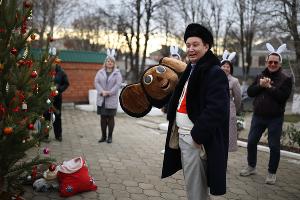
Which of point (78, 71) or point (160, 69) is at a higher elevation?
point (160, 69)

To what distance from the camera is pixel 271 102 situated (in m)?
5.51

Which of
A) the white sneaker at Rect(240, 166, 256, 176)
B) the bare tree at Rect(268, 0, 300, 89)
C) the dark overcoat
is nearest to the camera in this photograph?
the dark overcoat

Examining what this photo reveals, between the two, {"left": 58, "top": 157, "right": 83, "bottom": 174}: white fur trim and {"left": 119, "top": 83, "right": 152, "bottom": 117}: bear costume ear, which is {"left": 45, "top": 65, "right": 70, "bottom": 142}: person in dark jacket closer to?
{"left": 58, "top": 157, "right": 83, "bottom": 174}: white fur trim

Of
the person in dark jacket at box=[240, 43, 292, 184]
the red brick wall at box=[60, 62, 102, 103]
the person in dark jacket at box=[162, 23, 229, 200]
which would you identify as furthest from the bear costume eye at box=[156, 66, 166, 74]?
the red brick wall at box=[60, 62, 102, 103]

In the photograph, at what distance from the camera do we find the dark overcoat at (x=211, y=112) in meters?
3.15

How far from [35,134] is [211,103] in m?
2.05

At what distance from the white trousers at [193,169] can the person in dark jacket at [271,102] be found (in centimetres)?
245

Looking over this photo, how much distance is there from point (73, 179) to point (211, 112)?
2238 mm

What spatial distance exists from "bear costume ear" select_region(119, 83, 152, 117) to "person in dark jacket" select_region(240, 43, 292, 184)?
215cm

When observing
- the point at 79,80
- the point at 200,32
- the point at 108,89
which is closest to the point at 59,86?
the point at 108,89

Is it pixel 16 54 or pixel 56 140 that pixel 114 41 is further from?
pixel 16 54

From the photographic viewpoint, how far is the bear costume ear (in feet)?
13.5

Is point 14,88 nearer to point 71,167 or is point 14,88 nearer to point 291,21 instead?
point 71,167

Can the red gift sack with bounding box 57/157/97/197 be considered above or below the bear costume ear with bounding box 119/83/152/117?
below
